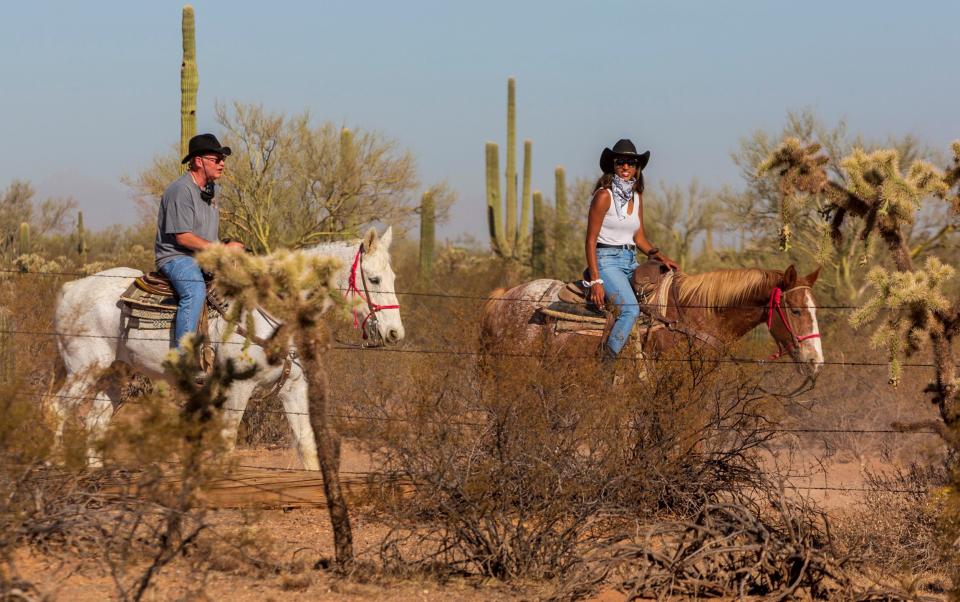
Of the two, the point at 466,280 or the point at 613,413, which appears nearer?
the point at 613,413

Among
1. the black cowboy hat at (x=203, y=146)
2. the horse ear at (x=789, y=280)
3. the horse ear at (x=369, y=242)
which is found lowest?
the horse ear at (x=789, y=280)

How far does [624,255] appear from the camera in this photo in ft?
32.1

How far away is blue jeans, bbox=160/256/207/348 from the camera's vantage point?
877cm

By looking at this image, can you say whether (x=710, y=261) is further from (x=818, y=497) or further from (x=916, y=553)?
(x=916, y=553)

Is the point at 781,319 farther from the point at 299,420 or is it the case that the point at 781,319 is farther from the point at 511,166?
the point at 511,166

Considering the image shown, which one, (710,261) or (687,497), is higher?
(710,261)

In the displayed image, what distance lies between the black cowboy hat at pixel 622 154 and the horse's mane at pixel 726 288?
3.22 feet

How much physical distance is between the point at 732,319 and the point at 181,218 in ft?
13.5

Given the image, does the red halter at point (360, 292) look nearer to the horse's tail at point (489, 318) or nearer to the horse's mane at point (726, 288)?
the horse's tail at point (489, 318)

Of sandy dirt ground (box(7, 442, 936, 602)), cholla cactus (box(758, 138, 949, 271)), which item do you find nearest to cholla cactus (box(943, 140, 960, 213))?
cholla cactus (box(758, 138, 949, 271))

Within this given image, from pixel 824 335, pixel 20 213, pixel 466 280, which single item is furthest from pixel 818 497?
pixel 20 213

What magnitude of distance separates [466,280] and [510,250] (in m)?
5.31

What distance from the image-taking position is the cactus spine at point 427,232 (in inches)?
1073

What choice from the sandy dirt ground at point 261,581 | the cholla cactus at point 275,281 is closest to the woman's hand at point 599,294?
the sandy dirt ground at point 261,581
